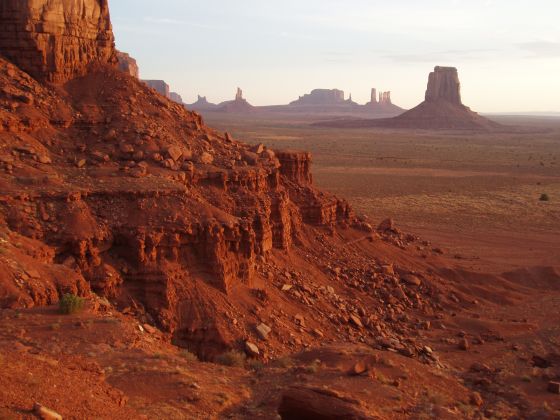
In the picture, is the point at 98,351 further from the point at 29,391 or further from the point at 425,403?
the point at 425,403

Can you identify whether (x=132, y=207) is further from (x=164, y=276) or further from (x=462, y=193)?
(x=462, y=193)

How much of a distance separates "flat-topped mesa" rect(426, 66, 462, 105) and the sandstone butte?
124 m

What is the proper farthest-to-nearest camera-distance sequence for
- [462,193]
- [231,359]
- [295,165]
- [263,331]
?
[462,193], [295,165], [263,331], [231,359]

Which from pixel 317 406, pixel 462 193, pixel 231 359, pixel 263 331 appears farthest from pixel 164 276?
pixel 462 193

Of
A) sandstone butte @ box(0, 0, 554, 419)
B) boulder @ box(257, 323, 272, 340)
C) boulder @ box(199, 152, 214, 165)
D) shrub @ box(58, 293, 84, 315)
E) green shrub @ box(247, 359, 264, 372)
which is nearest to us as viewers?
sandstone butte @ box(0, 0, 554, 419)

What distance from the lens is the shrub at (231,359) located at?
1167 centimetres

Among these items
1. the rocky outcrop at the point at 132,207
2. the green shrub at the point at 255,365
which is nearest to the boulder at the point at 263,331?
the rocky outcrop at the point at 132,207

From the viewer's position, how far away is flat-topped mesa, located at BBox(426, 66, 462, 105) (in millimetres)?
136375

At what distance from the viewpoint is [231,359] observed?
11766 millimetres

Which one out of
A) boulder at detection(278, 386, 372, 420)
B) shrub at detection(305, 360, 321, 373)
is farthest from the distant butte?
boulder at detection(278, 386, 372, 420)

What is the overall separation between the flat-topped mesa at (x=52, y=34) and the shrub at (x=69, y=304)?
8086 millimetres

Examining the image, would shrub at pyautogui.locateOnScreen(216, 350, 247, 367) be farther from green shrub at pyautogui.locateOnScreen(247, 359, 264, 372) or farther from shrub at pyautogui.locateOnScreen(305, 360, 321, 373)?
shrub at pyautogui.locateOnScreen(305, 360, 321, 373)

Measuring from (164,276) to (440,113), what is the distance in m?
130

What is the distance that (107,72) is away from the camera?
A: 55.3 feet
